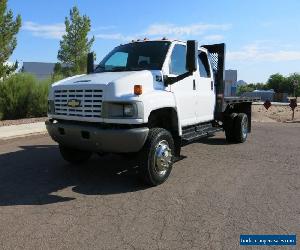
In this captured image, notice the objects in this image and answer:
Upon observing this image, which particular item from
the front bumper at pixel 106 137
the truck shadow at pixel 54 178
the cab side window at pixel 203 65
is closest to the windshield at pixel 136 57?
the cab side window at pixel 203 65

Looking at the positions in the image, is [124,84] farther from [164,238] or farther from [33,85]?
[33,85]

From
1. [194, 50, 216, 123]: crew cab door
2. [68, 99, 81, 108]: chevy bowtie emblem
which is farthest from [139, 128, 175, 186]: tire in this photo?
[194, 50, 216, 123]: crew cab door

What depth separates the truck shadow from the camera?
601cm

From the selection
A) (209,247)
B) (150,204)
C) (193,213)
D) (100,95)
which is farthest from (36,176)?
(209,247)

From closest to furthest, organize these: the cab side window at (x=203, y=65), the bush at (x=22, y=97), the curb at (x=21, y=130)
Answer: the cab side window at (x=203, y=65)
the curb at (x=21, y=130)
the bush at (x=22, y=97)

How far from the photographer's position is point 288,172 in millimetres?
7598

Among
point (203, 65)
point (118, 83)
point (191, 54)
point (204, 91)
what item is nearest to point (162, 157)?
point (118, 83)

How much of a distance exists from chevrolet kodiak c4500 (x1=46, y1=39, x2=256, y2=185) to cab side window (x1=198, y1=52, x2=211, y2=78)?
0.06 metres

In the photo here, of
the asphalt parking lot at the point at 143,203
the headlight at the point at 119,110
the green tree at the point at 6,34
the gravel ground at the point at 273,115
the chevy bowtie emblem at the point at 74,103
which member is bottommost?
the asphalt parking lot at the point at 143,203

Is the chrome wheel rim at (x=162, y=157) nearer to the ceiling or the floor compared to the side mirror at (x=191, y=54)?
nearer to the floor

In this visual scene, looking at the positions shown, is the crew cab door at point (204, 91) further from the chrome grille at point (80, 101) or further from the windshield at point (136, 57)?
the chrome grille at point (80, 101)

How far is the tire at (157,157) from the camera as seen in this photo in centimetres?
632

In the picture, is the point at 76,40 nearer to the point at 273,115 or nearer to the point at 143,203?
the point at 273,115

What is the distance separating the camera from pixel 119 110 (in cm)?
614
